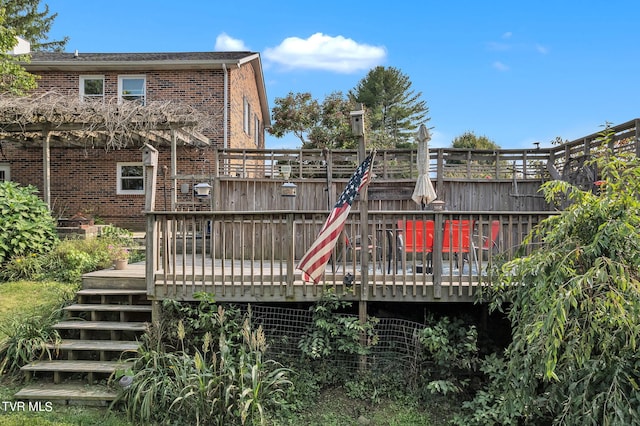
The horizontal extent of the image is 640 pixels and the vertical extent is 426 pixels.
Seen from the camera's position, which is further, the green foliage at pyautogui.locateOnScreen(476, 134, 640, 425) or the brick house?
the brick house

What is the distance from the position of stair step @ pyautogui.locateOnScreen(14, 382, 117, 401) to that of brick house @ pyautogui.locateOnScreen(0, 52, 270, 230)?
30.4ft

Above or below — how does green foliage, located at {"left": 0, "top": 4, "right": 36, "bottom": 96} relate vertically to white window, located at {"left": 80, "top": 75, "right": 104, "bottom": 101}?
below

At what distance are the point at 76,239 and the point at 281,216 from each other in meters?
6.29

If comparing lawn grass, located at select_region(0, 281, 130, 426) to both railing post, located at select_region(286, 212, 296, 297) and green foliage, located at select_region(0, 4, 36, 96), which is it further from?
green foliage, located at select_region(0, 4, 36, 96)

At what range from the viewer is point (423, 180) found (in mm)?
7340

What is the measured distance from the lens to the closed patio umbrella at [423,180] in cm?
708

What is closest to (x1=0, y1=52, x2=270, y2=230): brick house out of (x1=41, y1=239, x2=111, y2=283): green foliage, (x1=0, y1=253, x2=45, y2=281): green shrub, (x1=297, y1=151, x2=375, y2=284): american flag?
(x1=41, y1=239, x2=111, y2=283): green foliage

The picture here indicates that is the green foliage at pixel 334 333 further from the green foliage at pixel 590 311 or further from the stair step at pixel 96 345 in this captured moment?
the stair step at pixel 96 345

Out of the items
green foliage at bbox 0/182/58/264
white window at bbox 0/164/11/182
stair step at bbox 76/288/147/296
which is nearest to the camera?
stair step at bbox 76/288/147/296

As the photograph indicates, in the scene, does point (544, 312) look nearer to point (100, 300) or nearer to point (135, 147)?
point (100, 300)

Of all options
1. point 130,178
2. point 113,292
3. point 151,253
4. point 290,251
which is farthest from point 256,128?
point 290,251

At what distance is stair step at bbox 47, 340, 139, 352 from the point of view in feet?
17.2

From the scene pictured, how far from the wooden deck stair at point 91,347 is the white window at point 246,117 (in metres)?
11.4

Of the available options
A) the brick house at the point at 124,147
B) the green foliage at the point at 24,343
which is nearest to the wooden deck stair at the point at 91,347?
the green foliage at the point at 24,343
